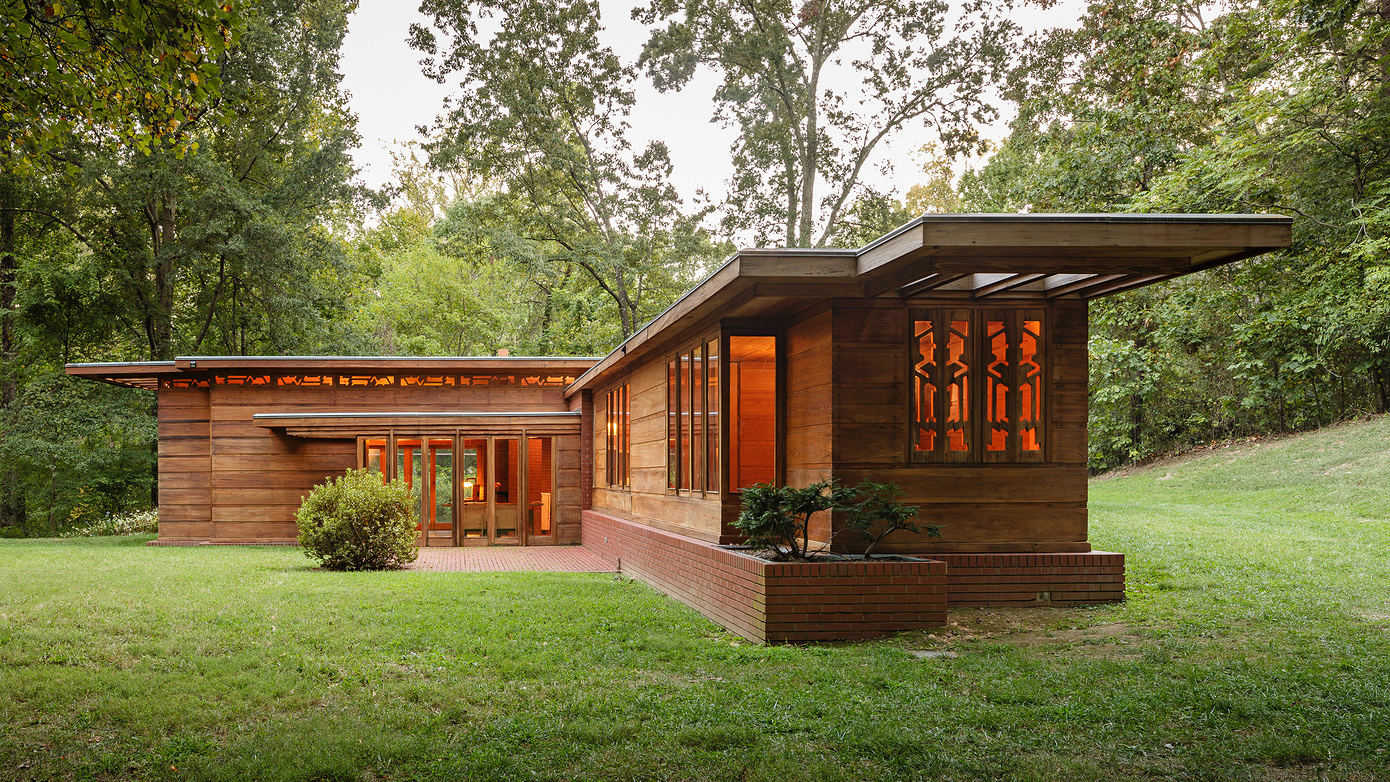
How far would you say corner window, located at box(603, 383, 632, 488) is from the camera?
14.3 meters

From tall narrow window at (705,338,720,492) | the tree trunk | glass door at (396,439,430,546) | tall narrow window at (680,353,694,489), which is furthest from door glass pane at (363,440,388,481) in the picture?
the tree trunk

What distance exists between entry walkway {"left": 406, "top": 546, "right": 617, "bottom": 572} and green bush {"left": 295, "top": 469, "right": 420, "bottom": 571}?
1.79ft

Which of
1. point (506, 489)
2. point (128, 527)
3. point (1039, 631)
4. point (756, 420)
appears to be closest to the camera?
point (1039, 631)

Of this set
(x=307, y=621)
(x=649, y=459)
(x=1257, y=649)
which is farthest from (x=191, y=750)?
(x=649, y=459)

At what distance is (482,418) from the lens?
57.5 ft

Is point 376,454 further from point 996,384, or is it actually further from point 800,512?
point 996,384

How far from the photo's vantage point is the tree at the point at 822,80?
23.2 meters

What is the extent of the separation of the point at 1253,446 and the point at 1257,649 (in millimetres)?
20534

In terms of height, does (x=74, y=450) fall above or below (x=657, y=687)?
above

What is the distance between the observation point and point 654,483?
40.6 ft

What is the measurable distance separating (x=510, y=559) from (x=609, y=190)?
14684mm

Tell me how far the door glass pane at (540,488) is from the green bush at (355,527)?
5320 millimetres

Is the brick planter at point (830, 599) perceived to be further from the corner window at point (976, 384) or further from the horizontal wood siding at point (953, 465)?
the corner window at point (976, 384)

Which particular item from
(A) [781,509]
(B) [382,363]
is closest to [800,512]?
(A) [781,509]
